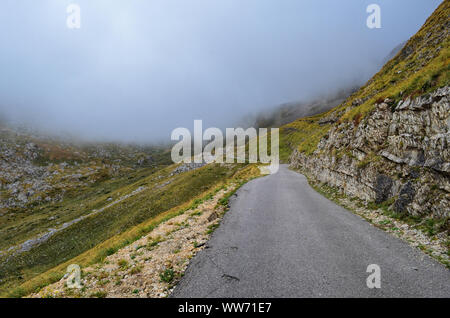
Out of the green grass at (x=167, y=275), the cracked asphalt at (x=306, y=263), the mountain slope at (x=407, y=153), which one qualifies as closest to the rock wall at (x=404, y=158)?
the mountain slope at (x=407, y=153)

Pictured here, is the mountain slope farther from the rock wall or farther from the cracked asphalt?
the cracked asphalt

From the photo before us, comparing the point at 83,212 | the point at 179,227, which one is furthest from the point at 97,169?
the point at 179,227

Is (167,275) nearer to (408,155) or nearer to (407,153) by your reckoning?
(408,155)

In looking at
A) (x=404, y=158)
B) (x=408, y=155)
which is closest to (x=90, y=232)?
(x=404, y=158)

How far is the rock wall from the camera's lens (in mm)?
11453

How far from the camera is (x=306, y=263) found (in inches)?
332

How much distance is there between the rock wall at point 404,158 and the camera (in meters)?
11.5

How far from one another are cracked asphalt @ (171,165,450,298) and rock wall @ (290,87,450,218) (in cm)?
326

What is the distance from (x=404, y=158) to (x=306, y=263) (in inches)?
471

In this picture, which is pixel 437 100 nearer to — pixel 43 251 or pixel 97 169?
pixel 43 251

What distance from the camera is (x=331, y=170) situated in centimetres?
2509

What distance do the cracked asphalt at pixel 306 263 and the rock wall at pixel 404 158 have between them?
326 centimetres

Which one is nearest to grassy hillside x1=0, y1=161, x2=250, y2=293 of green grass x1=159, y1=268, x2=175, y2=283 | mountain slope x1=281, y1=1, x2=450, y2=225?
mountain slope x1=281, y1=1, x2=450, y2=225
